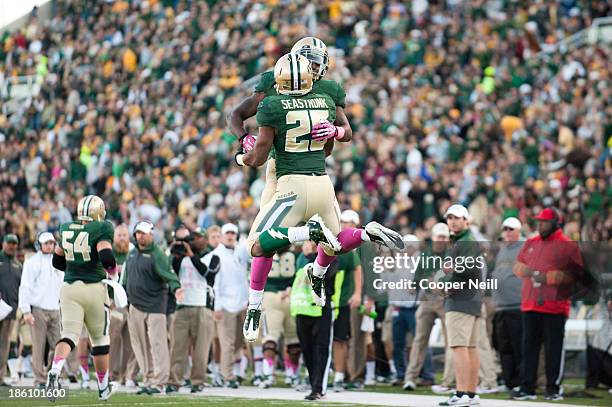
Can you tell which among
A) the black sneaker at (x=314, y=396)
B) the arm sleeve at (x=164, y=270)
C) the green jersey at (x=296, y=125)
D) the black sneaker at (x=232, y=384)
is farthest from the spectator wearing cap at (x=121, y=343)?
the green jersey at (x=296, y=125)

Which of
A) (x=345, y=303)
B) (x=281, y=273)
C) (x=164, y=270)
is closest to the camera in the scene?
(x=164, y=270)

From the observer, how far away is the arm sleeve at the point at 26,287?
681 inches

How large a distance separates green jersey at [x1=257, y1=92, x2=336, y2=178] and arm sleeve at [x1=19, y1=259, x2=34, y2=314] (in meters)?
6.38

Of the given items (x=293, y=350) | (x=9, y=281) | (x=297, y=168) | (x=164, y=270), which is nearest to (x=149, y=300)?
(x=164, y=270)

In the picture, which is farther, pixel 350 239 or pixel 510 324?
pixel 510 324

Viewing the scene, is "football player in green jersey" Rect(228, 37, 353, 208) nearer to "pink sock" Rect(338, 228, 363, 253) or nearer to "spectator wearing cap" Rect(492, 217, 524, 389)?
"pink sock" Rect(338, 228, 363, 253)

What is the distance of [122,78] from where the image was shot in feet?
110

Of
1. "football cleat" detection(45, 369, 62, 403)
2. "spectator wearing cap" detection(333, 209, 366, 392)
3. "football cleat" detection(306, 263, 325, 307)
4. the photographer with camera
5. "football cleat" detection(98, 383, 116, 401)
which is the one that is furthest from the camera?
the photographer with camera

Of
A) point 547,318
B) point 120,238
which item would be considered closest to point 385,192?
point 120,238

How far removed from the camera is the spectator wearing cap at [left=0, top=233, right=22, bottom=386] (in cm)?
1773

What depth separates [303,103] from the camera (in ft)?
38.4

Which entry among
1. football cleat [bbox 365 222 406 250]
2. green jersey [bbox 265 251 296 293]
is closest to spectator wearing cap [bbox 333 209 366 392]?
green jersey [bbox 265 251 296 293]

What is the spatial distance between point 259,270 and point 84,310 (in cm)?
267

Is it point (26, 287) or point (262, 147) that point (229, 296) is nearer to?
point (26, 287)
